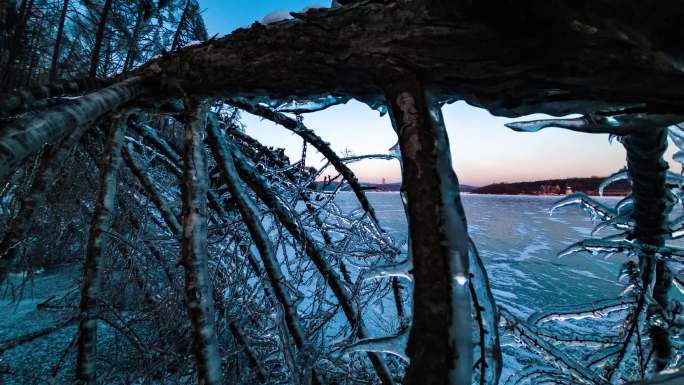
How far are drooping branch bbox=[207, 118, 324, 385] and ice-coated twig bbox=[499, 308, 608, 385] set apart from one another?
955 millimetres

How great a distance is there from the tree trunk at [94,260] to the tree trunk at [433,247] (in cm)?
113

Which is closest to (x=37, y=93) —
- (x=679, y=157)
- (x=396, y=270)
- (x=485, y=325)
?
(x=396, y=270)

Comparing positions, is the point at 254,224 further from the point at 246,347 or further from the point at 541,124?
the point at 541,124

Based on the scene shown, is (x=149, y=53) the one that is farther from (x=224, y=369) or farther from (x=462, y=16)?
(x=462, y=16)

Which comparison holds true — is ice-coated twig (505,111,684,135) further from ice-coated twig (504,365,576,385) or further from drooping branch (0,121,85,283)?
drooping branch (0,121,85,283)

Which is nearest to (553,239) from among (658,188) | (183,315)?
(658,188)

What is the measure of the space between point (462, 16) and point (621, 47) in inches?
14.2

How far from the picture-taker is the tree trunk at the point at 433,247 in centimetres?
60

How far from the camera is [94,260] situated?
110cm

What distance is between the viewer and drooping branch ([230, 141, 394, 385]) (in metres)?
1.69

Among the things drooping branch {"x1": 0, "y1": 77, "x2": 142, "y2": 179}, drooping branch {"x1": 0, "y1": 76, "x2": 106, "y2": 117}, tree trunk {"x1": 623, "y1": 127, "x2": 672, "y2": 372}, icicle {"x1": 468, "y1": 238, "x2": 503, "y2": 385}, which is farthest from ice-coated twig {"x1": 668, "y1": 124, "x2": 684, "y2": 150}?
drooping branch {"x1": 0, "y1": 76, "x2": 106, "y2": 117}

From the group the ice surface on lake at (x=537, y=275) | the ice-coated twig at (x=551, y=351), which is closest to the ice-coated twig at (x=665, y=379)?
the ice-coated twig at (x=551, y=351)

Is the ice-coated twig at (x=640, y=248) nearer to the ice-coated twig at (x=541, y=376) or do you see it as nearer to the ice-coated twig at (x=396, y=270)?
the ice-coated twig at (x=541, y=376)

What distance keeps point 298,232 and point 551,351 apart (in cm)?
135
